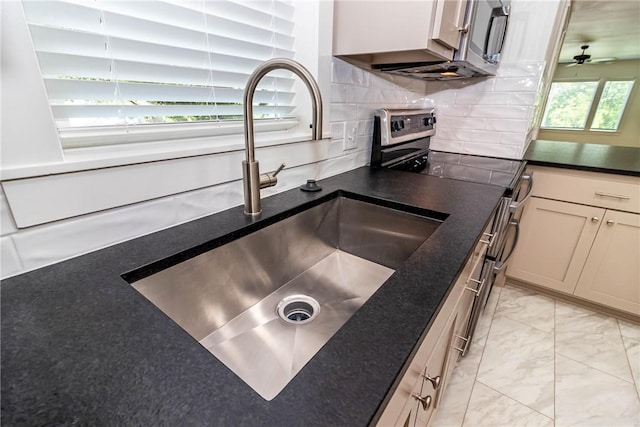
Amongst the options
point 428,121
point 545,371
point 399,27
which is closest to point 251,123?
point 399,27

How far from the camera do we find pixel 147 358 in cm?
38

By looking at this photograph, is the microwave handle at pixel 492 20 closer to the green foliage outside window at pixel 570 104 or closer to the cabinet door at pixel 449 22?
the cabinet door at pixel 449 22

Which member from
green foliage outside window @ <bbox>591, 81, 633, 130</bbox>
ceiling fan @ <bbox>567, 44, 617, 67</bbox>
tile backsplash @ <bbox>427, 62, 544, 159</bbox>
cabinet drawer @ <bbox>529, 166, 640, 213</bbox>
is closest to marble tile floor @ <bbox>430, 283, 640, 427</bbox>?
cabinet drawer @ <bbox>529, 166, 640, 213</bbox>

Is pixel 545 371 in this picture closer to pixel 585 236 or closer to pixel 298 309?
pixel 585 236

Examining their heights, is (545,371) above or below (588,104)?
below

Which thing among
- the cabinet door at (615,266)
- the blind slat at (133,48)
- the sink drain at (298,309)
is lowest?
the cabinet door at (615,266)

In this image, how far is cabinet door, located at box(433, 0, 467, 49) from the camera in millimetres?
930

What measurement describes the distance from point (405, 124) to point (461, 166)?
0.38 m

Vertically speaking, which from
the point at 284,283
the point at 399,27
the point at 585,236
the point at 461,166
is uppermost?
the point at 399,27

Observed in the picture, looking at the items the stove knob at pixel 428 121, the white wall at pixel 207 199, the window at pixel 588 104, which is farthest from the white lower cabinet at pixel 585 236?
the window at pixel 588 104

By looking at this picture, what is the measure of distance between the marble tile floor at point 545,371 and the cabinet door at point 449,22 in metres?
1.45

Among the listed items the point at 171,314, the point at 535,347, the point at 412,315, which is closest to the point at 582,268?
the point at 535,347

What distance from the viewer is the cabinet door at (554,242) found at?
171 cm

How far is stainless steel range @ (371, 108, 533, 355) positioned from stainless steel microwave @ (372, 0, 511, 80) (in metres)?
0.24
